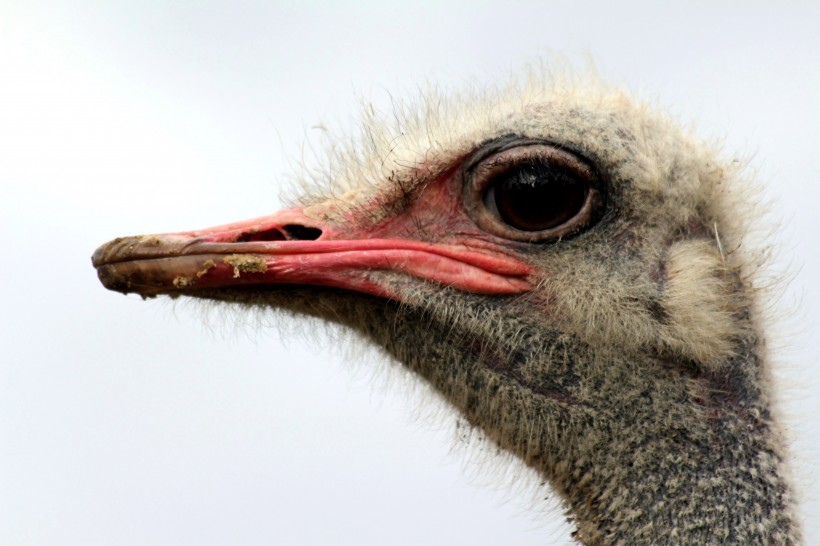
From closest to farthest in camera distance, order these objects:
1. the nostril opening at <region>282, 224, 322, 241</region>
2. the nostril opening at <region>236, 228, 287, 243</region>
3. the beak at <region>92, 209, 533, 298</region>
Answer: the beak at <region>92, 209, 533, 298</region> < the nostril opening at <region>236, 228, 287, 243</region> < the nostril opening at <region>282, 224, 322, 241</region>

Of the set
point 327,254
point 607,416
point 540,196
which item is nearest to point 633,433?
point 607,416

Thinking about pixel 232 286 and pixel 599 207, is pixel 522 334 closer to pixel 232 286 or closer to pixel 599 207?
pixel 599 207

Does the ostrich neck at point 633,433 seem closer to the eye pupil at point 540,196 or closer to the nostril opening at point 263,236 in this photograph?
the eye pupil at point 540,196

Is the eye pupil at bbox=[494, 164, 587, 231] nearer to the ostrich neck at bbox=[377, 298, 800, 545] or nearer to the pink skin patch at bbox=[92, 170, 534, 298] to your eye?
the pink skin patch at bbox=[92, 170, 534, 298]

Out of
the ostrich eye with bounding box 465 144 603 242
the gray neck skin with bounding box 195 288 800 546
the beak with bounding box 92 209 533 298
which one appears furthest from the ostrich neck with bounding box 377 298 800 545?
the ostrich eye with bounding box 465 144 603 242

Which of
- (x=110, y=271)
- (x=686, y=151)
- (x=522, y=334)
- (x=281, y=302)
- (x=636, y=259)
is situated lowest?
(x=110, y=271)

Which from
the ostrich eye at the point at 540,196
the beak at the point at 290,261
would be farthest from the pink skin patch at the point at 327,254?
the ostrich eye at the point at 540,196

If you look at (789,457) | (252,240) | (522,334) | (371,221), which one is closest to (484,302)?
(522,334)
